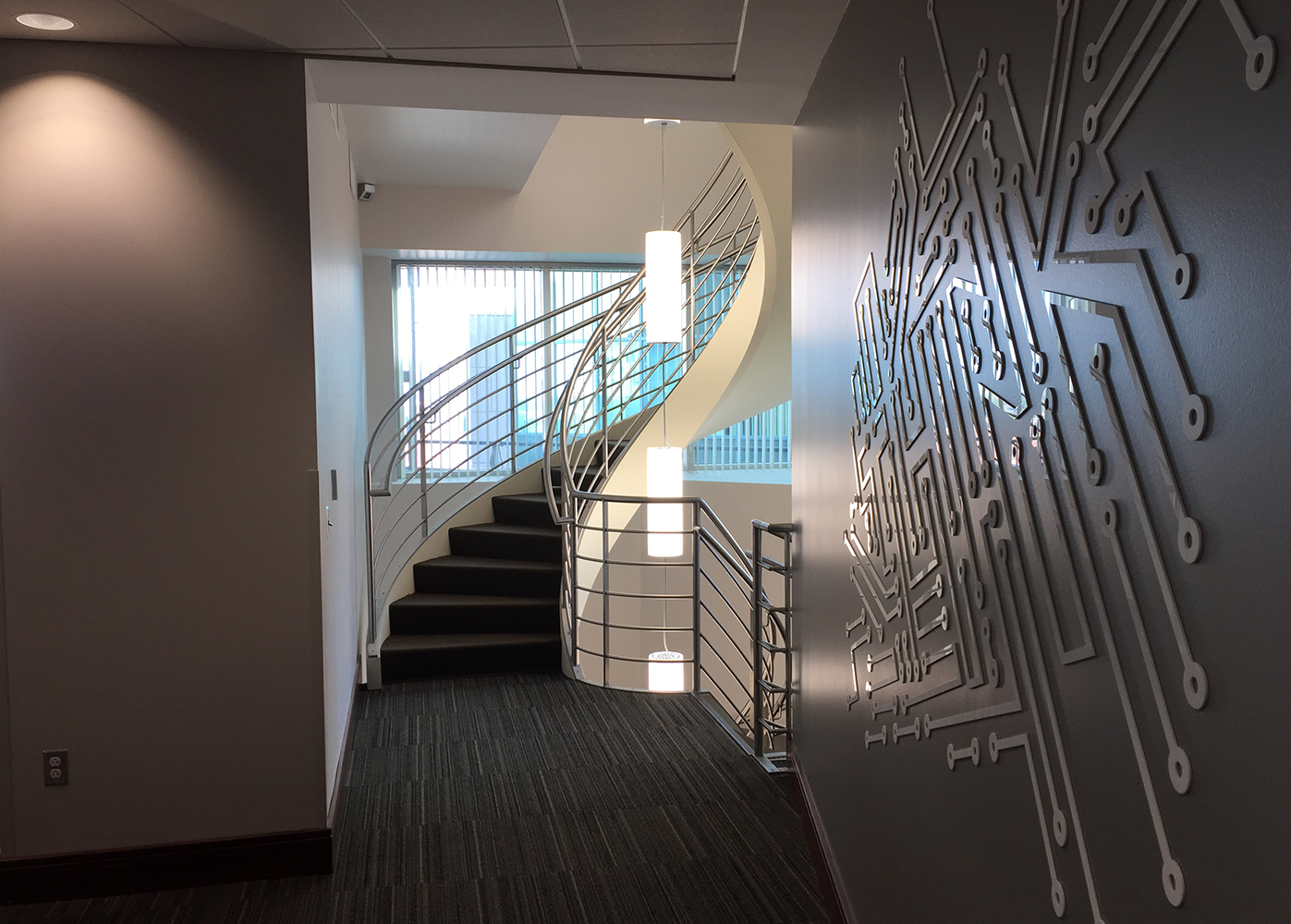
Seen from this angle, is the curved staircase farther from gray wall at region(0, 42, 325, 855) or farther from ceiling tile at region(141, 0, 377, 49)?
ceiling tile at region(141, 0, 377, 49)

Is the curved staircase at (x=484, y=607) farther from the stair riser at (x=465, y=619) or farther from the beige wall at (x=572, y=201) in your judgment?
the beige wall at (x=572, y=201)

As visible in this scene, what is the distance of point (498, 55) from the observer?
263 cm

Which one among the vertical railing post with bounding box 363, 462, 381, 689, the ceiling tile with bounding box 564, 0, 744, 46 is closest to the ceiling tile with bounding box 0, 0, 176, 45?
the ceiling tile with bounding box 564, 0, 744, 46

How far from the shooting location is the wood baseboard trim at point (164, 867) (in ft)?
8.22

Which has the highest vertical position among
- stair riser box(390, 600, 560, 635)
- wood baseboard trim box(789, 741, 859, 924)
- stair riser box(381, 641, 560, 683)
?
stair riser box(390, 600, 560, 635)

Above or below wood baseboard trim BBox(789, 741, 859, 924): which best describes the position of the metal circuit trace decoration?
above

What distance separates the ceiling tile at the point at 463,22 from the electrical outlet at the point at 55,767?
212cm

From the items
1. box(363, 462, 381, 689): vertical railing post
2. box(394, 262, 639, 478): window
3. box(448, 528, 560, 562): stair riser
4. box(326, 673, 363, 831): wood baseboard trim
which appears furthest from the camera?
box(394, 262, 639, 478): window

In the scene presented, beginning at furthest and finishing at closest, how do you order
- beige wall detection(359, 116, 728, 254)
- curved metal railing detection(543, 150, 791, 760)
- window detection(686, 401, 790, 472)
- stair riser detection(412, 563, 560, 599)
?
window detection(686, 401, 790, 472) → beige wall detection(359, 116, 728, 254) → stair riser detection(412, 563, 560, 599) → curved metal railing detection(543, 150, 791, 760)

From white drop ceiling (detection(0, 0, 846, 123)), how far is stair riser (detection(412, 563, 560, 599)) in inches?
110

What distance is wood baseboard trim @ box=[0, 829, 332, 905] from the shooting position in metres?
2.51

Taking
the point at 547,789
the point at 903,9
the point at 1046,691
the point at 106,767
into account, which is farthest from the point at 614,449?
the point at 1046,691

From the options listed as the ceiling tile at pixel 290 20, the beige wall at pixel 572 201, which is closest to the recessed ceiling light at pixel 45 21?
the ceiling tile at pixel 290 20

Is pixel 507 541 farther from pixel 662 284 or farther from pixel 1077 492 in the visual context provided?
pixel 1077 492
